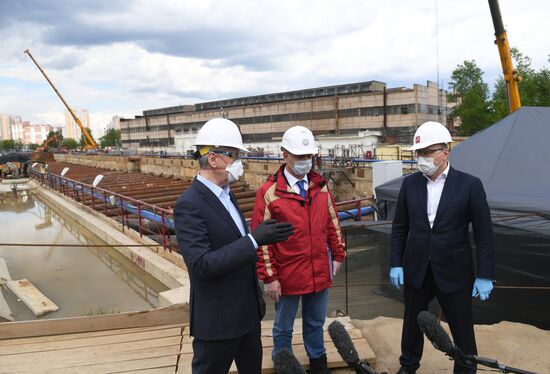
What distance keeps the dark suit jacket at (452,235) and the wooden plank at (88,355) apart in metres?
2.12

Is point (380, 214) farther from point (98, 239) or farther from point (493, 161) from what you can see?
point (98, 239)

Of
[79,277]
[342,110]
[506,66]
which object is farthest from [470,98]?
[79,277]

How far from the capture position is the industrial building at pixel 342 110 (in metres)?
43.2

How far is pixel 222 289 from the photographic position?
6.52 ft

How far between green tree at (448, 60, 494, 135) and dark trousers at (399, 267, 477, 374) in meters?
41.1

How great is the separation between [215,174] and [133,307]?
635 cm

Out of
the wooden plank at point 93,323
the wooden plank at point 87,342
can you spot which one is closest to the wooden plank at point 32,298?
the wooden plank at point 93,323

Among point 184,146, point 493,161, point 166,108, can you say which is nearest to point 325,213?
point 493,161

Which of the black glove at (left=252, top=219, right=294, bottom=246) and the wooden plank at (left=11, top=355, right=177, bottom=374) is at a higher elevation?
the black glove at (left=252, top=219, right=294, bottom=246)

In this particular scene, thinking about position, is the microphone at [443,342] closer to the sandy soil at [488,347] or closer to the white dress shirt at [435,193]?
the white dress shirt at [435,193]

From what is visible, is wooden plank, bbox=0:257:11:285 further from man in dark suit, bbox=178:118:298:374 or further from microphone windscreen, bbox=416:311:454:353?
microphone windscreen, bbox=416:311:454:353

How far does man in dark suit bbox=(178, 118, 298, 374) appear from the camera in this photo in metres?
1.87

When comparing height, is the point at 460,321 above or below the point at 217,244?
below

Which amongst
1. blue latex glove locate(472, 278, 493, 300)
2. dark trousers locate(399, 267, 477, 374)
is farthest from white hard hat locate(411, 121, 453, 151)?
blue latex glove locate(472, 278, 493, 300)
